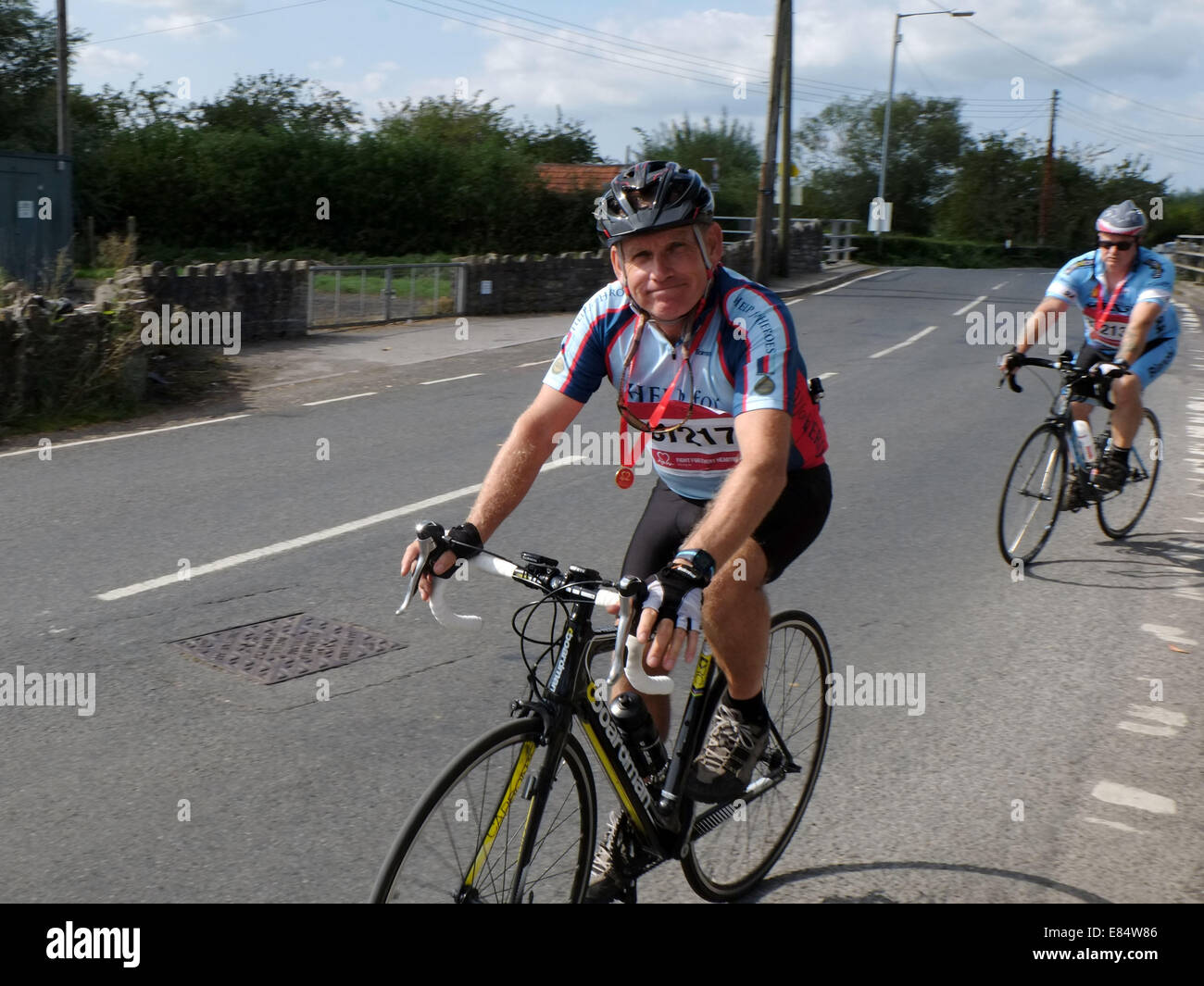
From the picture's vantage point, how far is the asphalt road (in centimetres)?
371

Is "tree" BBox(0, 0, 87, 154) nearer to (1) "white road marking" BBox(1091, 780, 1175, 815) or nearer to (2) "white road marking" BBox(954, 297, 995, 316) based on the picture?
(2) "white road marking" BBox(954, 297, 995, 316)

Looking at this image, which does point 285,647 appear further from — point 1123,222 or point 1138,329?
point 1123,222

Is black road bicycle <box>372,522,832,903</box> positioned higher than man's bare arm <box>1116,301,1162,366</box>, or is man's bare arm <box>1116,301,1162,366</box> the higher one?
man's bare arm <box>1116,301,1162,366</box>

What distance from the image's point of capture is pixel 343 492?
848cm

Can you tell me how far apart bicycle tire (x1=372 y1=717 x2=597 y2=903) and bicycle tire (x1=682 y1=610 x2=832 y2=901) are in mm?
584

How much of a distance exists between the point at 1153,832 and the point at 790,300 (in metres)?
23.6

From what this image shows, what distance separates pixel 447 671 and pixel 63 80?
2546 centimetres

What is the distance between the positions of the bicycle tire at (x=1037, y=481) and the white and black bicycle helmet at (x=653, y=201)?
477cm

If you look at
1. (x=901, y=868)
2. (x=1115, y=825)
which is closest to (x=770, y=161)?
(x=1115, y=825)

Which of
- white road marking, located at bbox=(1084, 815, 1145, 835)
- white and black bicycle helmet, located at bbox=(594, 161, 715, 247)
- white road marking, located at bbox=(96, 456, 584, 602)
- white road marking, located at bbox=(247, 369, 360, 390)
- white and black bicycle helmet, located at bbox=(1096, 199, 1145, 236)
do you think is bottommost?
white road marking, located at bbox=(1084, 815, 1145, 835)

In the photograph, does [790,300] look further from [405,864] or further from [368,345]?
[405,864]

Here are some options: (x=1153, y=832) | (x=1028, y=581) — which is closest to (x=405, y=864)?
(x=1153, y=832)

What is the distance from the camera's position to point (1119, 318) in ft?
24.6

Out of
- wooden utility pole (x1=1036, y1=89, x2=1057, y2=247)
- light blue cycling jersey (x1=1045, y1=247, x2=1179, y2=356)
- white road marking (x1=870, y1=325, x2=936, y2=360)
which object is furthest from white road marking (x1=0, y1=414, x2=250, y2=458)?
wooden utility pole (x1=1036, y1=89, x2=1057, y2=247)
